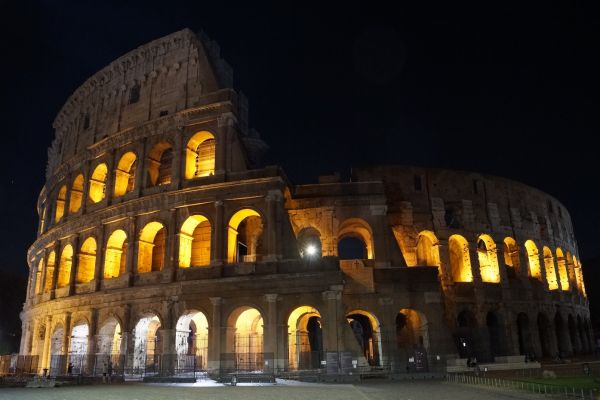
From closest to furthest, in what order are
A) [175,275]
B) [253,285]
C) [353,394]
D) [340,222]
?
[353,394] → [253,285] → [175,275] → [340,222]

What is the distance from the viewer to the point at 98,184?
3047cm

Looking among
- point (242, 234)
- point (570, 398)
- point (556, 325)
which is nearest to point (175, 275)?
point (242, 234)

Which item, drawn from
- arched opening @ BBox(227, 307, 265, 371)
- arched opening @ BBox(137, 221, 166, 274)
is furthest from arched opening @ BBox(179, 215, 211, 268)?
arched opening @ BBox(227, 307, 265, 371)

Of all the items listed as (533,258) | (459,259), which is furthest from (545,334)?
(459,259)

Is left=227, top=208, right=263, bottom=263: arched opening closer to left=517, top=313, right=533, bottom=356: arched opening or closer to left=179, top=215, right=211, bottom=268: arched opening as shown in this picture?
left=179, top=215, right=211, bottom=268: arched opening

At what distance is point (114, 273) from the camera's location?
2756cm

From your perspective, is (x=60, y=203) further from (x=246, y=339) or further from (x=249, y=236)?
(x=246, y=339)

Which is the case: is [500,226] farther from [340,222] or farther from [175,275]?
[175,275]

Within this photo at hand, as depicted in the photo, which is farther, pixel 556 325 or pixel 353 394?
pixel 556 325

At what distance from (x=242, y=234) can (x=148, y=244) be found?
5.28 m

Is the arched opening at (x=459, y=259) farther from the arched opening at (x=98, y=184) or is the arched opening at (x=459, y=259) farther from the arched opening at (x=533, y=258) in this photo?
the arched opening at (x=98, y=184)

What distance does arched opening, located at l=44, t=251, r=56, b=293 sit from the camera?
3029 cm

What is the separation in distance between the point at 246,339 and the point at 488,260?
17.1 metres

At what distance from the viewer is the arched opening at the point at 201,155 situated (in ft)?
88.1
